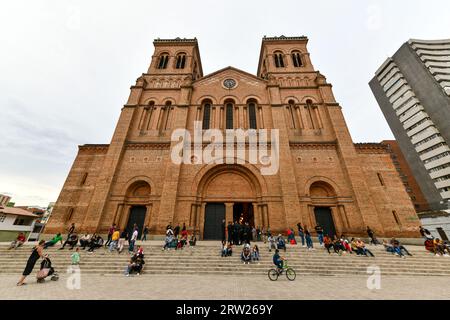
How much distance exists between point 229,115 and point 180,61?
12215 millimetres

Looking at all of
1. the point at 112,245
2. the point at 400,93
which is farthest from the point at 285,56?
the point at 400,93

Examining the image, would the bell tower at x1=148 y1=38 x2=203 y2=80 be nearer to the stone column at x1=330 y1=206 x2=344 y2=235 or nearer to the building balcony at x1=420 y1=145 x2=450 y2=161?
the stone column at x1=330 y1=206 x2=344 y2=235

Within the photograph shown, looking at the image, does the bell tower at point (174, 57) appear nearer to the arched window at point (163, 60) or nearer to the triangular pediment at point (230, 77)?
the arched window at point (163, 60)

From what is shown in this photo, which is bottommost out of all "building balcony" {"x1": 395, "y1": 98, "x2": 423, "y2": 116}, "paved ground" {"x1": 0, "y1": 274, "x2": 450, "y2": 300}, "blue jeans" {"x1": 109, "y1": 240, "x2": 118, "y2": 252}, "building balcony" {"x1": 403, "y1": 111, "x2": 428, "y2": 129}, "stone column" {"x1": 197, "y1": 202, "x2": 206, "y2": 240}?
"paved ground" {"x1": 0, "y1": 274, "x2": 450, "y2": 300}

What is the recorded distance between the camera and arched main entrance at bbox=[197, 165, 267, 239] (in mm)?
14750

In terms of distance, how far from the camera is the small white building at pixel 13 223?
83.8ft

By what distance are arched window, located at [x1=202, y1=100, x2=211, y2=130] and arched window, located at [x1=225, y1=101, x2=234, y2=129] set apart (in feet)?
6.19

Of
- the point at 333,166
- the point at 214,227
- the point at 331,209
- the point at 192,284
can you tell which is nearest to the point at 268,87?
the point at 333,166

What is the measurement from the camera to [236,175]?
1638 cm

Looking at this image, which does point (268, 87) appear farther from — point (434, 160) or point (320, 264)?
point (434, 160)

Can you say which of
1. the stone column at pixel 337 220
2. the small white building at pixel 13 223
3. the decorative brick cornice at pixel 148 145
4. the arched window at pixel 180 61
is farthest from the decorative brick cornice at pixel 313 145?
the small white building at pixel 13 223

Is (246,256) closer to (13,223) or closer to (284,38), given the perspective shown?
(284,38)

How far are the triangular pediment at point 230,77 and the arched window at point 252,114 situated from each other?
9.47 ft

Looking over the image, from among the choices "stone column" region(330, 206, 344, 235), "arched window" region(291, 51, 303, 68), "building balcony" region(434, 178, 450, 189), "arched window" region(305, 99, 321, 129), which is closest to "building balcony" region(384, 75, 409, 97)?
"building balcony" region(434, 178, 450, 189)
